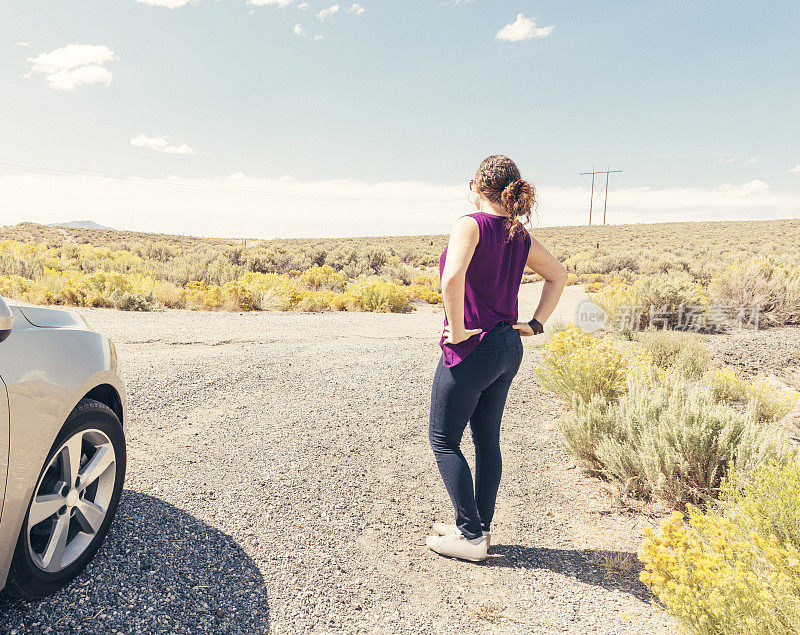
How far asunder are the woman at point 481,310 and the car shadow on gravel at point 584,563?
1.74ft

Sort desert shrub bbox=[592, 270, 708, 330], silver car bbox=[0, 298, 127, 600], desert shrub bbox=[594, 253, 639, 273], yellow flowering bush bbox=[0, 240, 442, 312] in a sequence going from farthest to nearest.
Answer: desert shrub bbox=[594, 253, 639, 273]
yellow flowering bush bbox=[0, 240, 442, 312]
desert shrub bbox=[592, 270, 708, 330]
silver car bbox=[0, 298, 127, 600]

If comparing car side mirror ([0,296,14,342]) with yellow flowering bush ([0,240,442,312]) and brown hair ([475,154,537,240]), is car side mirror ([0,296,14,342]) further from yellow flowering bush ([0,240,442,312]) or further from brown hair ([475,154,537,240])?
yellow flowering bush ([0,240,442,312])

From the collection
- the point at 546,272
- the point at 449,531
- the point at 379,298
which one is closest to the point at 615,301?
the point at 379,298

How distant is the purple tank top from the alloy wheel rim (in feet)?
5.53

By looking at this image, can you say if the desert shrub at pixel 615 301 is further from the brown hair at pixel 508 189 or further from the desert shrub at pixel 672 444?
the brown hair at pixel 508 189

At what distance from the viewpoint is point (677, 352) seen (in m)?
7.60

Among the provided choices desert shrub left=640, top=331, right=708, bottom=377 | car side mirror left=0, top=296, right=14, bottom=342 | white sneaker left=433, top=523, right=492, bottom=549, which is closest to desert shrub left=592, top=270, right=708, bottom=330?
desert shrub left=640, top=331, right=708, bottom=377

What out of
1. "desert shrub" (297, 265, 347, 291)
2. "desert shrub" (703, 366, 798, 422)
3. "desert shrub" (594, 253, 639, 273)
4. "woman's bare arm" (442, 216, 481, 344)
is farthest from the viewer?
"desert shrub" (594, 253, 639, 273)

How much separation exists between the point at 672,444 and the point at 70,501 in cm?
387

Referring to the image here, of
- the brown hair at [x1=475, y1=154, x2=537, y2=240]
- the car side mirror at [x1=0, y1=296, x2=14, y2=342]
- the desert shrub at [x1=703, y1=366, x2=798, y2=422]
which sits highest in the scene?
the brown hair at [x1=475, y1=154, x2=537, y2=240]

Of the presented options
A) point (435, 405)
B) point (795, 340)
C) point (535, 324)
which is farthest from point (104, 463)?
point (795, 340)

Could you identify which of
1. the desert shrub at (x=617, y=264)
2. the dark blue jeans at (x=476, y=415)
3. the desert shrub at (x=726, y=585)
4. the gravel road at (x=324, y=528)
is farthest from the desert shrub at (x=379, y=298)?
the desert shrub at (x=617, y=264)

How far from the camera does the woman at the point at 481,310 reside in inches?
96.4

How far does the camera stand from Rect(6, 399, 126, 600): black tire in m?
2.03
